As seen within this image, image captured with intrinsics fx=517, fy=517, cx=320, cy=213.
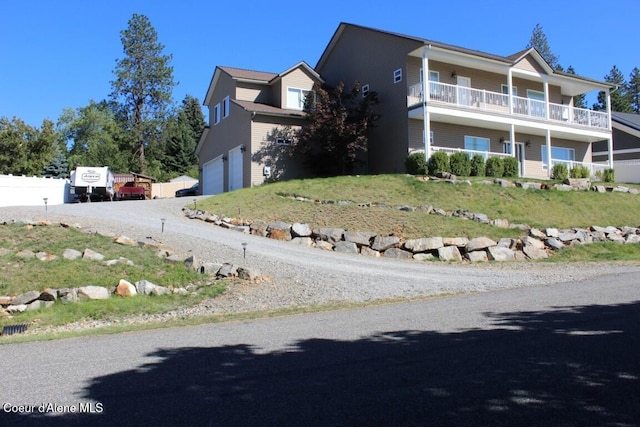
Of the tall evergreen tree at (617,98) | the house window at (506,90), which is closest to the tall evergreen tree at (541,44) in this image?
the tall evergreen tree at (617,98)

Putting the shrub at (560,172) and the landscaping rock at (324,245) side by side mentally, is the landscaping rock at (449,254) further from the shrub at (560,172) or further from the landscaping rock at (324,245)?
the shrub at (560,172)

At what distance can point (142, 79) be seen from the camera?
58000 mm

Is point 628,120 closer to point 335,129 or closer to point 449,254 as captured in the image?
point 335,129

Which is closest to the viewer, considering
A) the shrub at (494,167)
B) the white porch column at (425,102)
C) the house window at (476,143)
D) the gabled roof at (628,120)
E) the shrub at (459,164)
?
the shrub at (459,164)

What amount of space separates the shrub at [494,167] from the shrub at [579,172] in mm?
4647

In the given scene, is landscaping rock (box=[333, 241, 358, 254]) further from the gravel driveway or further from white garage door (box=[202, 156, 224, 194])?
white garage door (box=[202, 156, 224, 194])

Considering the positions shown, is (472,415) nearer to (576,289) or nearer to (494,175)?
(576,289)

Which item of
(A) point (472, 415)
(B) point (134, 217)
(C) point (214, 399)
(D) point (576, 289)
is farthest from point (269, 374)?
(B) point (134, 217)

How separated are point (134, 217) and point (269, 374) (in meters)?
14.7

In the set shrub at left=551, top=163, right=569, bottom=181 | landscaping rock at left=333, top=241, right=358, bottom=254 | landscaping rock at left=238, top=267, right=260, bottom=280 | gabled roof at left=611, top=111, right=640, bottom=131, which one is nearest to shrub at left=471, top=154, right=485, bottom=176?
shrub at left=551, top=163, right=569, bottom=181

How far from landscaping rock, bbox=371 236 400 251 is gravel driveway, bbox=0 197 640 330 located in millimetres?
913

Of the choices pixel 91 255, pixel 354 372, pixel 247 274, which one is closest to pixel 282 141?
pixel 247 274

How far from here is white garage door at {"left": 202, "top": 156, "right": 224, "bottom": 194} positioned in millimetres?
31333

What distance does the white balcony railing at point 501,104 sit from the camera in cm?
2561
